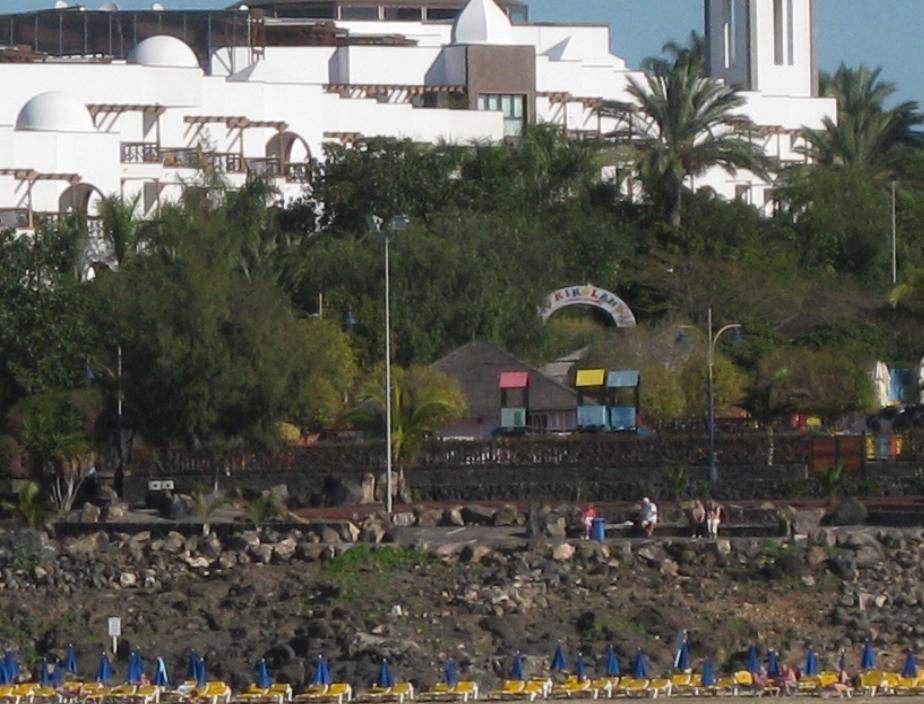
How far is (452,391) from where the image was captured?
68.2 meters

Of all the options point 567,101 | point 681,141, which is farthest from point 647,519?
point 567,101

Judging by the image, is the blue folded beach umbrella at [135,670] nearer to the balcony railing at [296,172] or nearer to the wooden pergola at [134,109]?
the balcony railing at [296,172]

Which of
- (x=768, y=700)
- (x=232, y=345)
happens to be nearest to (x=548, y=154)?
(x=232, y=345)

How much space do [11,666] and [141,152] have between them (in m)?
56.4

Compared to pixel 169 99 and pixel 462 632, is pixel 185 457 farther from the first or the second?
pixel 169 99

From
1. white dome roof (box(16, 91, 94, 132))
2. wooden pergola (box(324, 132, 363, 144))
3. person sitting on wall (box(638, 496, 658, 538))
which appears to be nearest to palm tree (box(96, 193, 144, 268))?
white dome roof (box(16, 91, 94, 132))

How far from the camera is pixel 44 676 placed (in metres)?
44.4

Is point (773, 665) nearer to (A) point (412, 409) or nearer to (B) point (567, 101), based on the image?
(A) point (412, 409)

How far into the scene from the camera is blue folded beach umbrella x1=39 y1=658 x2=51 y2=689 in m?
43.4

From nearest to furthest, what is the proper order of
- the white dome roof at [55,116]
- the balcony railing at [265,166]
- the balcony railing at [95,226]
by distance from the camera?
1. the balcony railing at [95,226]
2. the white dome roof at [55,116]
3. the balcony railing at [265,166]

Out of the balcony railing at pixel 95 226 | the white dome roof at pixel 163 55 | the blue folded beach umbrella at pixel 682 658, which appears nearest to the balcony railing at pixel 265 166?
the white dome roof at pixel 163 55

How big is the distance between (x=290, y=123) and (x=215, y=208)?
26392 mm

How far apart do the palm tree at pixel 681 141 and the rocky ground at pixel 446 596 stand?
38.6 m

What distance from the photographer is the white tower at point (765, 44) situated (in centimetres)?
11938
